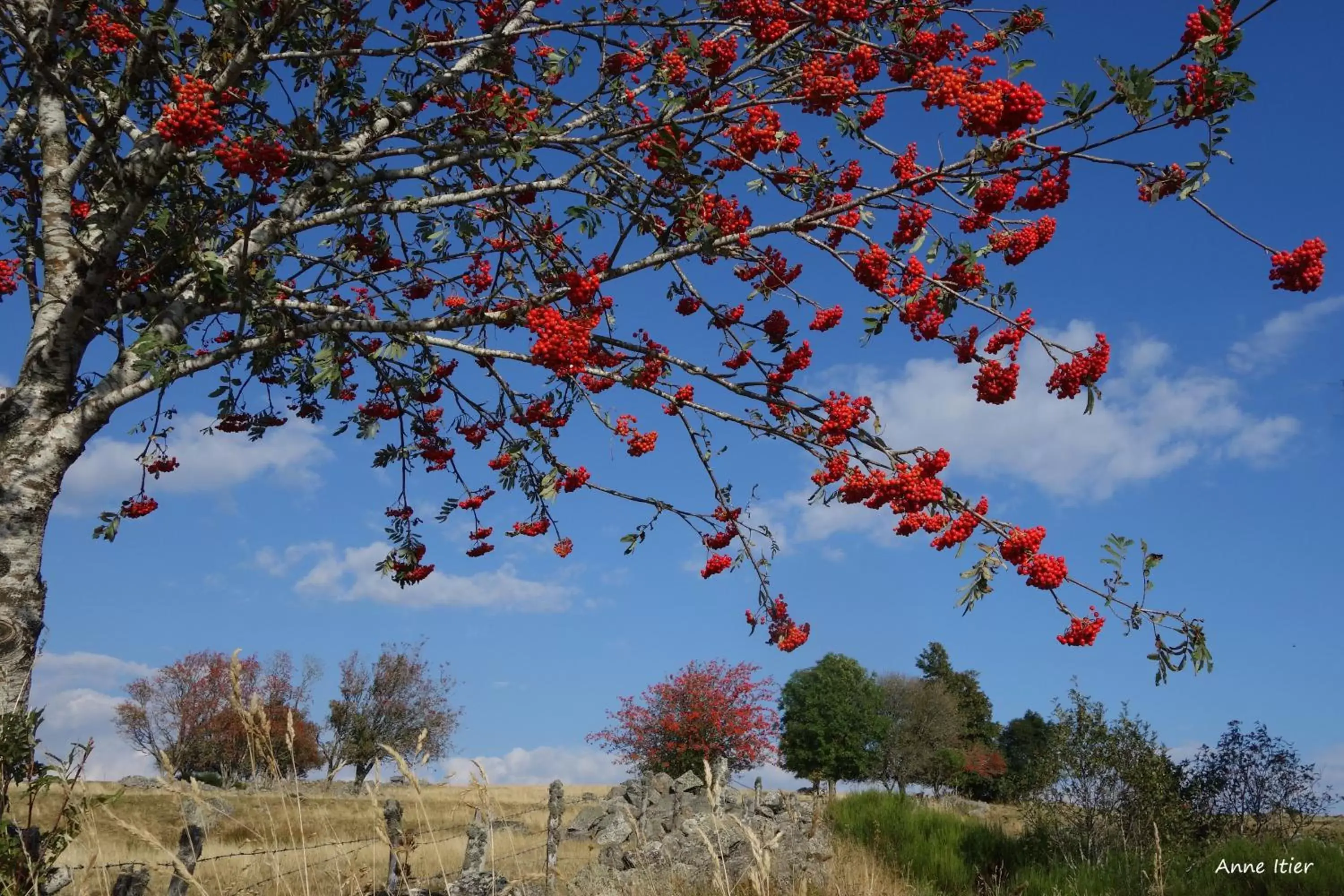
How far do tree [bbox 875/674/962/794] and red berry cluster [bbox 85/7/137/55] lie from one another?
33.4 m

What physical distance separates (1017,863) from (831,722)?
20470 mm

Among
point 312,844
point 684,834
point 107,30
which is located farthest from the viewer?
point 684,834

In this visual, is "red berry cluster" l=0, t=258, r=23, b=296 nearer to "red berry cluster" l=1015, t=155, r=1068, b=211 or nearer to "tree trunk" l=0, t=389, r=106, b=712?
"tree trunk" l=0, t=389, r=106, b=712

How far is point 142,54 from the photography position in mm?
5293

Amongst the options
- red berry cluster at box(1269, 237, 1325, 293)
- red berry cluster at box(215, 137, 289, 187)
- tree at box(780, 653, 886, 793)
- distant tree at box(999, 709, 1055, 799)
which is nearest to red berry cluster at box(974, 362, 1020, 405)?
red berry cluster at box(1269, 237, 1325, 293)

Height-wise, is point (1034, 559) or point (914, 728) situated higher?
point (1034, 559)

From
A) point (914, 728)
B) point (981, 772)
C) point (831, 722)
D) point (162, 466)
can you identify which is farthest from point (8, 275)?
point (981, 772)

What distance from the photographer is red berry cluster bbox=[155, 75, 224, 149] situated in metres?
4.46

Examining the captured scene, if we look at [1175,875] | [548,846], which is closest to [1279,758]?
[1175,875]

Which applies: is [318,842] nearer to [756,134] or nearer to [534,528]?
[534,528]

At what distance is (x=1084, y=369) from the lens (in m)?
4.89

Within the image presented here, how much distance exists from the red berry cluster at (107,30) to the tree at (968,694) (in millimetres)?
42497

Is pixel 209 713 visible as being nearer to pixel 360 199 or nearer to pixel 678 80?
pixel 360 199

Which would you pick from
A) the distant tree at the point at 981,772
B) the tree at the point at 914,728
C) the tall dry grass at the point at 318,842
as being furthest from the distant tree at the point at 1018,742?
the tall dry grass at the point at 318,842
